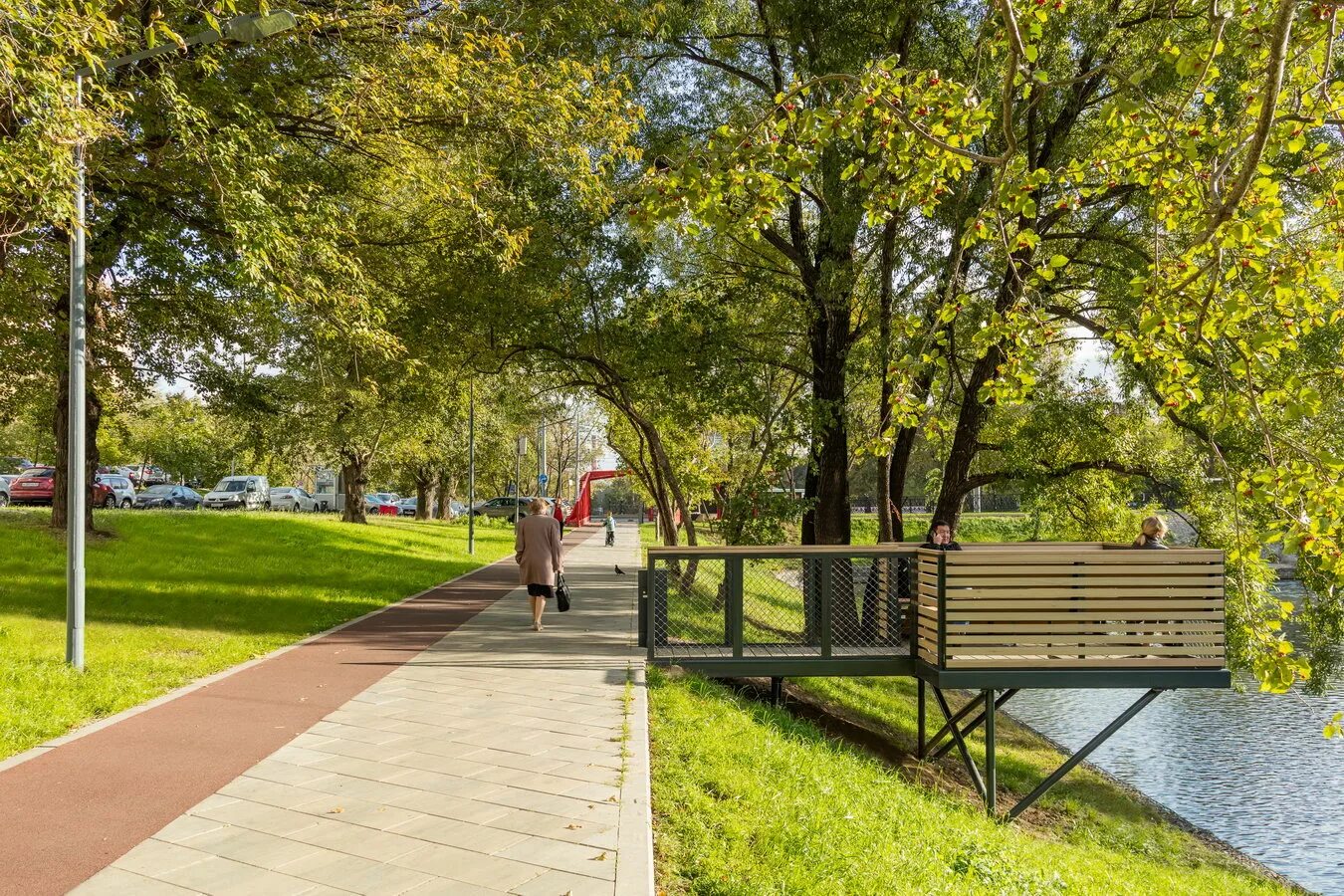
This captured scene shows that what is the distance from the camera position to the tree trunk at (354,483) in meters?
34.5

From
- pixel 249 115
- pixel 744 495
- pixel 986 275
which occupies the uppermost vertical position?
pixel 249 115

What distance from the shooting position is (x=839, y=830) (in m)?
5.51

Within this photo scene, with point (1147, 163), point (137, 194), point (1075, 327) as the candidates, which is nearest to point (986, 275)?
point (1075, 327)

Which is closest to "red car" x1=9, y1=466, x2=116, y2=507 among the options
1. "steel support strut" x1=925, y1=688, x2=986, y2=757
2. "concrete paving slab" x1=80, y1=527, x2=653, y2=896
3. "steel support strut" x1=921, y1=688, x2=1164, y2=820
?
"concrete paving slab" x1=80, y1=527, x2=653, y2=896

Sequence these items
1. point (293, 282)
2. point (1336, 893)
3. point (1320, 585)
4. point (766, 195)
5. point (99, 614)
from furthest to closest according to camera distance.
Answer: point (1320, 585), point (99, 614), point (293, 282), point (1336, 893), point (766, 195)

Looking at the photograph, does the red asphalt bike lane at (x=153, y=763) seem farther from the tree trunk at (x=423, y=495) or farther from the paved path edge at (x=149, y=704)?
the tree trunk at (x=423, y=495)

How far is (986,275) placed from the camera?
14.3 metres

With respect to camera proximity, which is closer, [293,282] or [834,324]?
[293,282]

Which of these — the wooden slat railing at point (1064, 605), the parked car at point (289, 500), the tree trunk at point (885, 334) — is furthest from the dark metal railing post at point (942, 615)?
the parked car at point (289, 500)

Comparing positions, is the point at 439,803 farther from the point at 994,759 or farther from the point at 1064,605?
the point at 994,759

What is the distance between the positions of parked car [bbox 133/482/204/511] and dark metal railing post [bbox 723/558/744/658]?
38847 mm

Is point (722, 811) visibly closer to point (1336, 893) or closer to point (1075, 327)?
point (1336, 893)

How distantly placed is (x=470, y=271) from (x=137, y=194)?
475 centimetres

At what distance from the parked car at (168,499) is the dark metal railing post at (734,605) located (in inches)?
1529
